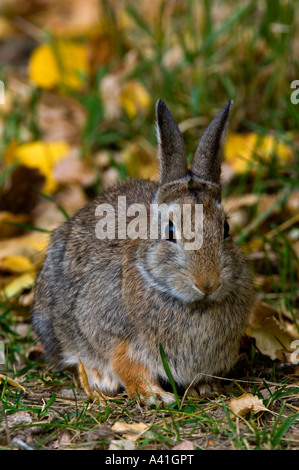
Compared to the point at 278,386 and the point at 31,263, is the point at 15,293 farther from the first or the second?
the point at 278,386

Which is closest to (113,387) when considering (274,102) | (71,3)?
(274,102)

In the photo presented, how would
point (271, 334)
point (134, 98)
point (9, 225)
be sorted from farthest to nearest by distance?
point (134, 98)
point (9, 225)
point (271, 334)

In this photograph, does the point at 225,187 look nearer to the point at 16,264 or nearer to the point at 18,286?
the point at 16,264

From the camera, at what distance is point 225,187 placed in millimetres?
6246

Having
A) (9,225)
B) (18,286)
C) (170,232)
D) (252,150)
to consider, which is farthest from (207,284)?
(9,225)

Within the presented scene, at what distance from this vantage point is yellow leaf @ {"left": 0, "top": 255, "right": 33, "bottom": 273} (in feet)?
18.3

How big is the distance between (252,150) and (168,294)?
258 cm

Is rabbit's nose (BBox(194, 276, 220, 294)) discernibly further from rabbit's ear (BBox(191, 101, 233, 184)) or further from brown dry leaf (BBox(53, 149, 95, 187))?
brown dry leaf (BBox(53, 149, 95, 187))

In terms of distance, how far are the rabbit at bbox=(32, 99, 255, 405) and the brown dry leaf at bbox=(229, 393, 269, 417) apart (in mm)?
305

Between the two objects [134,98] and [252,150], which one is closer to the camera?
[252,150]

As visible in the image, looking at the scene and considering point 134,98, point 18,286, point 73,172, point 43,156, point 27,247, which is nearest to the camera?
point 18,286

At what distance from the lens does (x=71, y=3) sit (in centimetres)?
1143

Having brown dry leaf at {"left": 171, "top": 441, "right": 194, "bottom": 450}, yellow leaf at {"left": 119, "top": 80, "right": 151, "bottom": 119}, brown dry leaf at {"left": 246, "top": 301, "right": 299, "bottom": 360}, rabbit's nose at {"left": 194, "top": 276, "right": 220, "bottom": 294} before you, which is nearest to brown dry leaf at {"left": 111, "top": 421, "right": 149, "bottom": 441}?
brown dry leaf at {"left": 171, "top": 441, "right": 194, "bottom": 450}

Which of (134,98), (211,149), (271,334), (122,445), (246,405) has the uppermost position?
(134,98)
